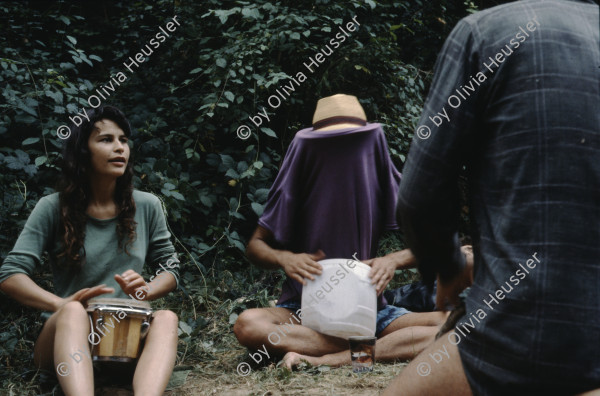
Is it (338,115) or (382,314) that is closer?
→ (338,115)

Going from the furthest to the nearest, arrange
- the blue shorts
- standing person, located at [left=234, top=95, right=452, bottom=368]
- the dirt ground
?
the blue shorts → standing person, located at [left=234, top=95, right=452, bottom=368] → the dirt ground

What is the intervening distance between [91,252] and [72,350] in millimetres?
627

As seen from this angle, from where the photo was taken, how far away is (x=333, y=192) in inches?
137

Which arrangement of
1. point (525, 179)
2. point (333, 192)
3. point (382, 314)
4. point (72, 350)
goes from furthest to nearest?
point (382, 314)
point (333, 192)
point (72, 350)
point (525, 179)

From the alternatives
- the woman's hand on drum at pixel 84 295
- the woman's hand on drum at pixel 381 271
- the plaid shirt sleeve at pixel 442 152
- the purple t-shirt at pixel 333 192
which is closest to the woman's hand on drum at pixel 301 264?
the purple t-shirt at pixel 333 192

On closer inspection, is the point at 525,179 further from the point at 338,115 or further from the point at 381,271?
the point at 338,115

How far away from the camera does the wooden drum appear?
9.49 ft

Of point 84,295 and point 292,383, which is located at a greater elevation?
point 84,295

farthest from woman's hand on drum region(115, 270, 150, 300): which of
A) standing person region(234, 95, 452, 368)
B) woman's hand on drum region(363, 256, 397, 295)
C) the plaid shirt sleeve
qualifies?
the plaid shirt sleeve

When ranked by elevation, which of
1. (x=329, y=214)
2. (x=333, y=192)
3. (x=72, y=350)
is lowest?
(x=72, y=350)

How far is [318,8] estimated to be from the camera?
5605mm

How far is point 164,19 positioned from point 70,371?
427 cm

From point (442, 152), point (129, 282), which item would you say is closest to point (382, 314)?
point (129, 282)

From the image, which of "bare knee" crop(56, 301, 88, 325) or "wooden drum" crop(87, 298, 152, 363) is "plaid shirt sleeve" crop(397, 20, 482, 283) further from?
"bare knee" crop(56, 301, 88, 325)
